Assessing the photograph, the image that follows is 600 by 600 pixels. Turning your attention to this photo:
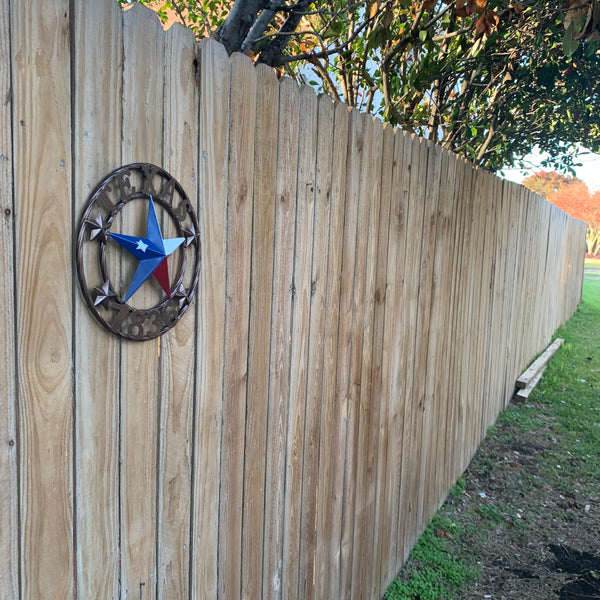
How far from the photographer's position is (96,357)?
1362 mm

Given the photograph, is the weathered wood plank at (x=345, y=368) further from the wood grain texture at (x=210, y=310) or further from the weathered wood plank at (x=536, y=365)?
the weathered wood plank at (x=536, y=365)

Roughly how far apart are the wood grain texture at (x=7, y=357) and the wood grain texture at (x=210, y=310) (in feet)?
1.86

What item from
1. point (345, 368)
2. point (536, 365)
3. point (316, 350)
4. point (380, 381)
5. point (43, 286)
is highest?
point (43, 286)

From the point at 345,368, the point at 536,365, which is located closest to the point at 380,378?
the point at 345,368

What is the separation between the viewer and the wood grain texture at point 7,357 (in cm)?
114

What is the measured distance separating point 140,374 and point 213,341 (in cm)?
31

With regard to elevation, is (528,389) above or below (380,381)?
below

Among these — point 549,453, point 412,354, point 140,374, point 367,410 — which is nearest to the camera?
point 140,374

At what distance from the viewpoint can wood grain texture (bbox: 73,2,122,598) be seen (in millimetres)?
1283

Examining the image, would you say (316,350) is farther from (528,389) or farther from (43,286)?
(528,389)

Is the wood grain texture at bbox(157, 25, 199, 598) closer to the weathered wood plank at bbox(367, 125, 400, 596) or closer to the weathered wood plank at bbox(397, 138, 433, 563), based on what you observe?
the weathered wood plank at bbox(367, 125, 400, 596)

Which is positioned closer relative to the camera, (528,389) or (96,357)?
(96,357)

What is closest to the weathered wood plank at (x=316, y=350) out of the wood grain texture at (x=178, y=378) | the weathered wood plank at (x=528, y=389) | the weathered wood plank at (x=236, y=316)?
the weathered wood plank at (x=236, y=316)

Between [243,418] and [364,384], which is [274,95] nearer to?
[243,418]
